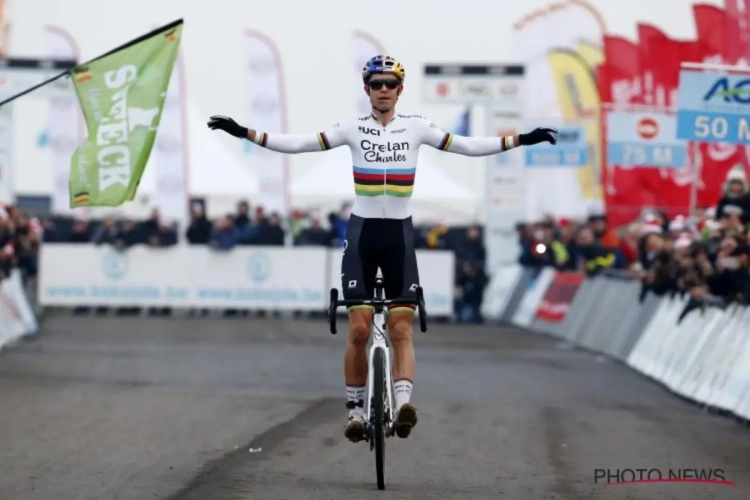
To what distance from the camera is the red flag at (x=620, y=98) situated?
34.0m

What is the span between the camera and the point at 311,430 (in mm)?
12781

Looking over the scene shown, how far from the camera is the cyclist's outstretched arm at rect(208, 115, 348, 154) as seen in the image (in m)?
10.0

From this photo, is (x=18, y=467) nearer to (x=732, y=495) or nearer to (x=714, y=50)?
(x=732, y=495)

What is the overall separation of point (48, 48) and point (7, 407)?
31.0m

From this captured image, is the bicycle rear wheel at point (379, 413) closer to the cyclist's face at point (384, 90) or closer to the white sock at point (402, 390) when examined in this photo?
the white sock at point (402, 390)

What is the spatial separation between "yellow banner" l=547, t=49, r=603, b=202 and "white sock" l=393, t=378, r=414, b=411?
1300 inches

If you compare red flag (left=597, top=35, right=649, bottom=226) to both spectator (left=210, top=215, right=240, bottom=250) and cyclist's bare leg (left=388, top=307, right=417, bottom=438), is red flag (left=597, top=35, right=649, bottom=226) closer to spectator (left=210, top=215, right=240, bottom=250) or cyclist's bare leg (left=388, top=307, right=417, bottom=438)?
spectator (left=210, top=215, right=240, bottom=250)

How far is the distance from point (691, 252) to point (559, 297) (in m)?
10.1

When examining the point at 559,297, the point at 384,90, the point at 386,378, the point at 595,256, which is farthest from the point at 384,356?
the point at 559,297

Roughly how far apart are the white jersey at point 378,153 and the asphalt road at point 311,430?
1604mm

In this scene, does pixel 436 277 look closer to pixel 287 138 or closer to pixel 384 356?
pixel 287 138

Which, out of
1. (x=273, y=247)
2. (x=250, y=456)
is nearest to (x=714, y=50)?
(x=273, y=247)

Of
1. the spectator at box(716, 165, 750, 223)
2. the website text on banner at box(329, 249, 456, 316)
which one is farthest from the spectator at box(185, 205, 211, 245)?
the spectator at box(716, 165, 750, 223)

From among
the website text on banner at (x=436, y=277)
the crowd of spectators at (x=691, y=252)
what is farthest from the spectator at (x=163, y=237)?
the crowd of spectators at (x=691, y=252)
